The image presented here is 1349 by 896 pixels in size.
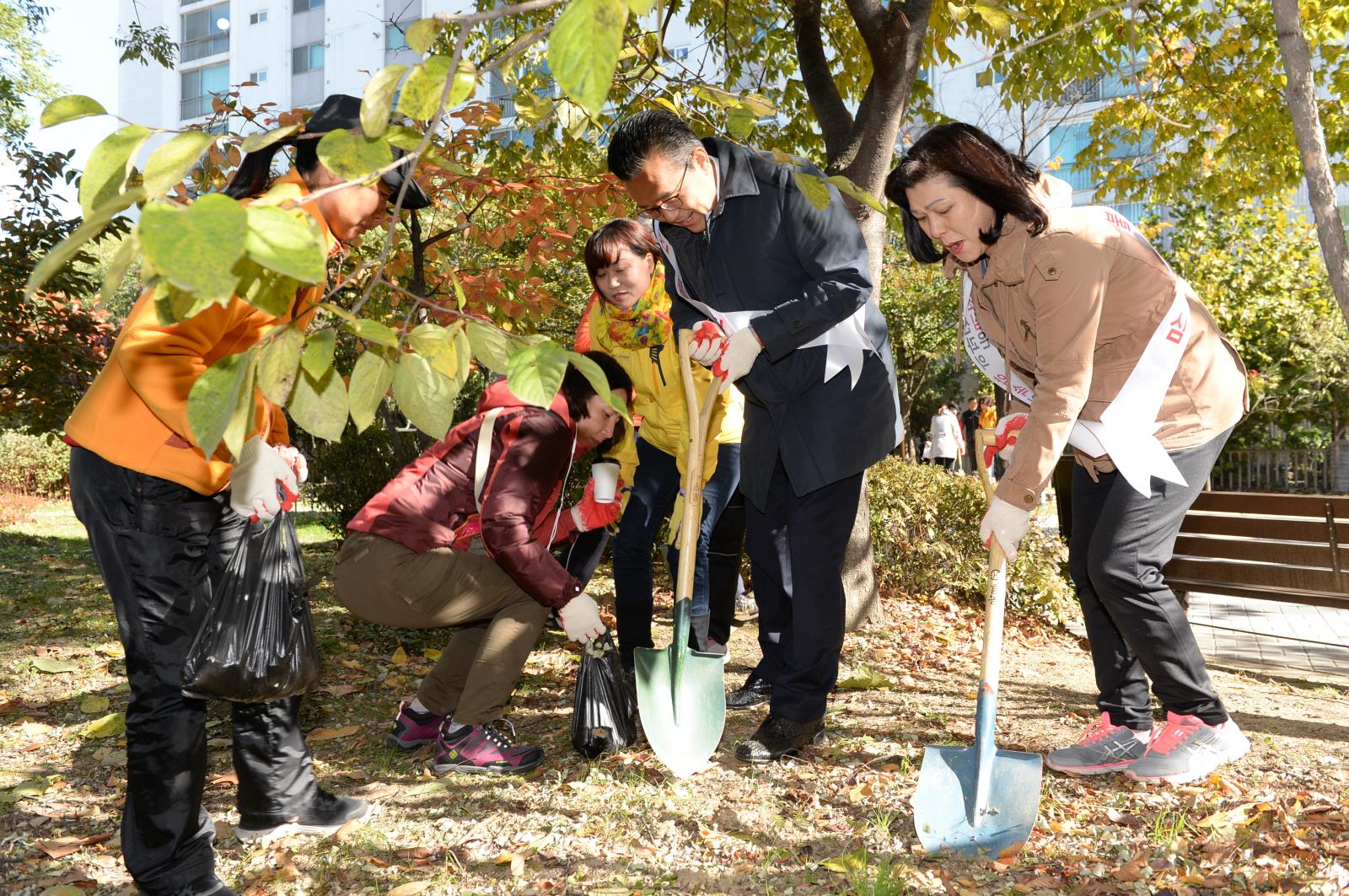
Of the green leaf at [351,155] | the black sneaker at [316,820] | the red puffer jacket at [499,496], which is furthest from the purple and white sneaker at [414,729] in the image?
the green leaf at [351,155]

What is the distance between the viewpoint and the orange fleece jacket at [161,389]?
6.81 feet

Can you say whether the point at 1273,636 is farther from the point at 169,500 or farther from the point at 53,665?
the point at 53,665

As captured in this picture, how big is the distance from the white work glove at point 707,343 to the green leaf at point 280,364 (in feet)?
6.11

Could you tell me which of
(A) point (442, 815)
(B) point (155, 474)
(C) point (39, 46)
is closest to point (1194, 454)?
(A) point (442, 815)

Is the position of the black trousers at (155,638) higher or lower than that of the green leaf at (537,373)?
lower

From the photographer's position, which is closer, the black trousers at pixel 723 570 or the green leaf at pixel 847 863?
the green leaf at pixel 847 863

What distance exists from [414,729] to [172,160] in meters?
2.57

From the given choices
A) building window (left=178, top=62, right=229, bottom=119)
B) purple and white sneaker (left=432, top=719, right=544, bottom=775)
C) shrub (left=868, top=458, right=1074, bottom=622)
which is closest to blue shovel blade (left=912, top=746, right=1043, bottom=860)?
purple and white sneaker (left=432, top=719, right=544, bottom=775)

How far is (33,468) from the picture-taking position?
1616 cm

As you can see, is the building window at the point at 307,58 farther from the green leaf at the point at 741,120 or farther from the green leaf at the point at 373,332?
the green leaf at the point at 373,332

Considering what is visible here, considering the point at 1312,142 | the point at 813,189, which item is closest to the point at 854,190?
the point at 813,189

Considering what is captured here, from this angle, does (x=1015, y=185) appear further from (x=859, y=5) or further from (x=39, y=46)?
(x=39, y=46)

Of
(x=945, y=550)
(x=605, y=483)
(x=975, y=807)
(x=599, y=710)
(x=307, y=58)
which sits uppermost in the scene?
(x=307, y=58)

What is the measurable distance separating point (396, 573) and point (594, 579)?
3735 mm
